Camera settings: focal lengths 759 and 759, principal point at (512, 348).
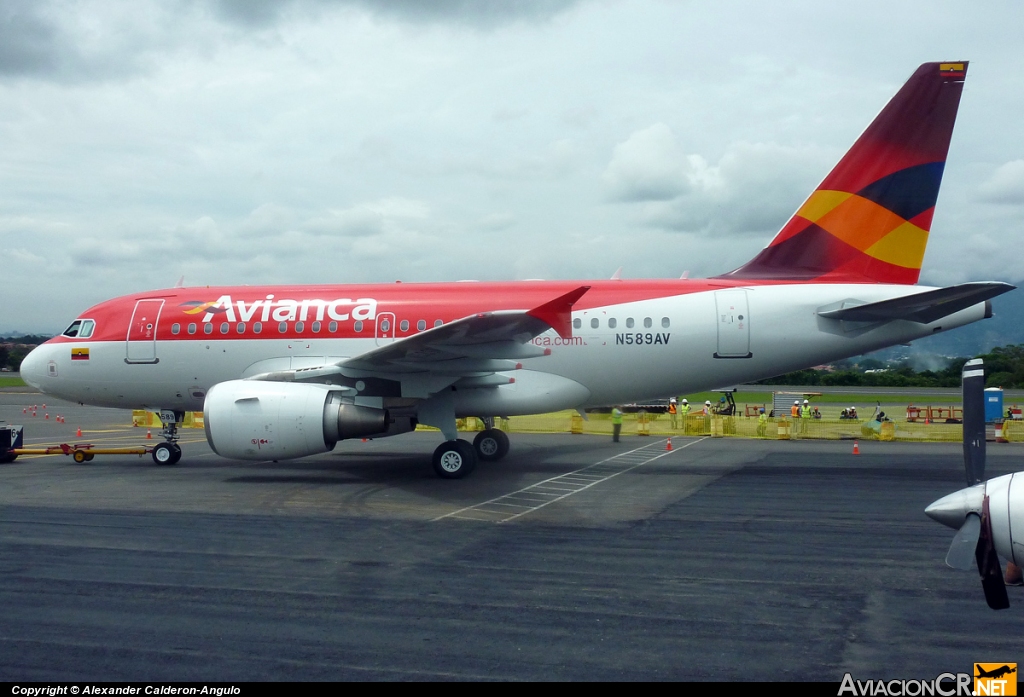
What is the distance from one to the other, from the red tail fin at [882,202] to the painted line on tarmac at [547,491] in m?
4.79

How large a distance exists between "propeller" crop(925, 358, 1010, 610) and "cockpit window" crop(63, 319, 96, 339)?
1610cm

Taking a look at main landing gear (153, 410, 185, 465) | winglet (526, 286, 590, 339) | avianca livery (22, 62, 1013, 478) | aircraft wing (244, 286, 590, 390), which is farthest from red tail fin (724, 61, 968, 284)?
main landing gear (153, 410, 185, 465)

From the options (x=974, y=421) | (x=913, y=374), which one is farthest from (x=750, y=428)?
(x=913, y=374)

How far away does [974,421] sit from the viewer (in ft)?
19.8

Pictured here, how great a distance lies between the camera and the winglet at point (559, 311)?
1105cm

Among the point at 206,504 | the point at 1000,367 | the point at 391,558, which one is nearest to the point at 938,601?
the point at 391,558

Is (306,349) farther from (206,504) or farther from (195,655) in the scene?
(195,655)

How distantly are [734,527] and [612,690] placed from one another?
5362mm

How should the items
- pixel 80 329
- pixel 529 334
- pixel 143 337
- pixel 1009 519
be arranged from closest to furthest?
pixel 1009 519 → pixel 529 334 → pixel 143 337 → pixel 80 329

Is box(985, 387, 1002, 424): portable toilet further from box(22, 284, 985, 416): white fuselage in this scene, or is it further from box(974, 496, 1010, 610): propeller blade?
box(974, 496, 1010, 610): propeller blade

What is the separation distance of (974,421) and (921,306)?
7894 millimetres

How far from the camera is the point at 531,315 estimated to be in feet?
36.6

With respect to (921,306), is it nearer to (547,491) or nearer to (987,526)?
(547,491)

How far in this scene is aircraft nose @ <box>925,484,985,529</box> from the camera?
5188 mm
